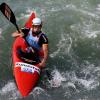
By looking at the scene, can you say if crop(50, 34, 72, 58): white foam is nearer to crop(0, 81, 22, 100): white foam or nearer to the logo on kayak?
the logo on kayak

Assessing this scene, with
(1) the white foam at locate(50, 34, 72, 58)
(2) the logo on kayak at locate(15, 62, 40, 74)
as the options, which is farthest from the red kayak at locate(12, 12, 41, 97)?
(1) the white foam at locate(50, 34, 72, 58)

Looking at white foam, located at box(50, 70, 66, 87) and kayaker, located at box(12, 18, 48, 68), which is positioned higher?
kayaker, located at box(12, 18, 48, 68)

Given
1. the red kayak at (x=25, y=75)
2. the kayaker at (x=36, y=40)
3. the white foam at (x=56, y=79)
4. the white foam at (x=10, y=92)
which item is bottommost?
the white foam at (x=56, y=79)

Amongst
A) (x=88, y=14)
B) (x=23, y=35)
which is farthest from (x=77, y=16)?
(x=23, y=35)

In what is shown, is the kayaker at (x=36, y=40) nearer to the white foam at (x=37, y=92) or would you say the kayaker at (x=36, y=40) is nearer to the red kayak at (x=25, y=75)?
the red kayak at (x=25, y=75)

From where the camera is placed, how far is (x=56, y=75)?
26.9 feet

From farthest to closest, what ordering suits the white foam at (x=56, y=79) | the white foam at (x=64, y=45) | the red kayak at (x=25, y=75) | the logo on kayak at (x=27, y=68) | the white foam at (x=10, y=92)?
the white foam at (x=64, y=45) < the white foam at (x=56, y=79) < the white foam at (x=10, y=92) < the logo on kayak at (x=27, y=68) < the red kayak at (x=25, y=75)

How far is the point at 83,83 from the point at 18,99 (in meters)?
1.76

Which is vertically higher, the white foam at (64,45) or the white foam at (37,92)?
the white foam at (64,45)

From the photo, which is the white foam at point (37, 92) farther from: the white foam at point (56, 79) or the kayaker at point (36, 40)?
the kayaker at point (36, 40)

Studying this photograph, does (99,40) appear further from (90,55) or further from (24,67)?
(24,67)

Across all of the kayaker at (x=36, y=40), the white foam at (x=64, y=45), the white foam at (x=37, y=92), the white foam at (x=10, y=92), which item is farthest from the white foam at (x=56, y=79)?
the white foam at (x=10, y=92)

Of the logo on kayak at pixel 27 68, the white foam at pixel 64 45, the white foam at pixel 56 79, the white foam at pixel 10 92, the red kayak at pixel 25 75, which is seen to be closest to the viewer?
the red kayak at pixel 25 75

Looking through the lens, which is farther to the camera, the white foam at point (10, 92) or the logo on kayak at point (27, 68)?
the white foam at point (10, 92)
